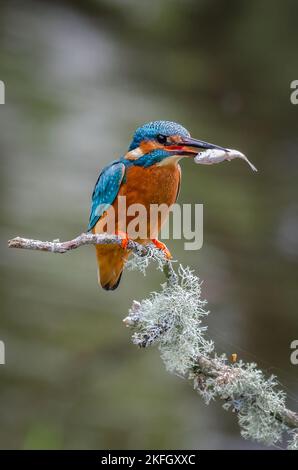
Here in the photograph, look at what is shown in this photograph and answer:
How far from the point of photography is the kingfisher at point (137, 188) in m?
2.51

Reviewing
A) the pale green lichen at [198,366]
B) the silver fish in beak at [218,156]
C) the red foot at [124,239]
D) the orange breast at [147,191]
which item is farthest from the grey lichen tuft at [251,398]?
the orange breast at [147,191]

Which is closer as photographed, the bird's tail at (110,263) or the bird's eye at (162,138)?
the bird's eye at (162,138)

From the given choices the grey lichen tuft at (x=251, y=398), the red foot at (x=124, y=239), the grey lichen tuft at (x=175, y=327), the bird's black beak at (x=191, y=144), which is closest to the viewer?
the grey lichen tuft at (x=251, y=398)

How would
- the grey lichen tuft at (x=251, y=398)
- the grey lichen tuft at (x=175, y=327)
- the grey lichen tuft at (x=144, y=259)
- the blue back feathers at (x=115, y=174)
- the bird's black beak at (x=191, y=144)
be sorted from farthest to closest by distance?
1. the blue back feathers at (x=115, y=174)
2. the bird's black beak at (x=191, y=144)
3. the grey lichen tuft at (x=144, y=259)
4. the grey lichen tuft at (x=175, y=327)
5. the grey lichen tuft at (x=251, y=398)

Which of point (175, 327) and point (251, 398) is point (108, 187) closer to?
point (175, 327)

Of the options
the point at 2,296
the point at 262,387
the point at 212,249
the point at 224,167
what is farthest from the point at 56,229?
the point at 262,387

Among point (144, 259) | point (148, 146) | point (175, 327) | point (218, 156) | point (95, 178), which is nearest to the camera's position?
point (175, 327)

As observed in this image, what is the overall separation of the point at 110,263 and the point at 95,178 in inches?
62.5

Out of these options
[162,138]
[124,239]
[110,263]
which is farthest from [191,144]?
[110,263]

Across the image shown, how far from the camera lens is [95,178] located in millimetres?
4234

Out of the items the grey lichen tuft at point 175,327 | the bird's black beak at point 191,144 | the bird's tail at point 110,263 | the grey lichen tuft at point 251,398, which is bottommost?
the grey lichen tuft at point 251,398

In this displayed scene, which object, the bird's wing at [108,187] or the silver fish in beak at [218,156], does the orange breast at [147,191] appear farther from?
the silver fish in beak at [218,156]

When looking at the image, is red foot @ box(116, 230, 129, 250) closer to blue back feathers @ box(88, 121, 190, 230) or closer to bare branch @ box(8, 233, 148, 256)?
blue back feathers @ box(88, 121, 190, 230)

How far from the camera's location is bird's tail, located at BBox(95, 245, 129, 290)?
2.68m
